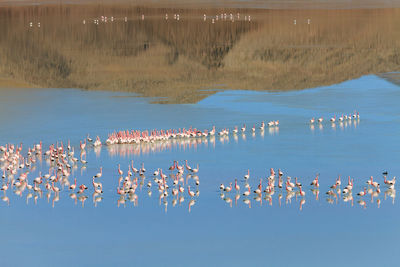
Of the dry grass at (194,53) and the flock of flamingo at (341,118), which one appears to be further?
the dry grass at (194,53)

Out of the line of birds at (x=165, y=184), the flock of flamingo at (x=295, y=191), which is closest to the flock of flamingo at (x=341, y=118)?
the line of birds at (x=165, y=184)

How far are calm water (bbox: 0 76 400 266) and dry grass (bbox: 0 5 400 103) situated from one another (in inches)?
562

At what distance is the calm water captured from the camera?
110 ft

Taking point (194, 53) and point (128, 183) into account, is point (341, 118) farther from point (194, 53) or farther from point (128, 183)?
point (194, 53)

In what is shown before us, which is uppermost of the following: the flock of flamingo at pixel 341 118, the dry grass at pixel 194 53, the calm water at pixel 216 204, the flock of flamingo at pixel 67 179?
the dry grass at pixel 194 53

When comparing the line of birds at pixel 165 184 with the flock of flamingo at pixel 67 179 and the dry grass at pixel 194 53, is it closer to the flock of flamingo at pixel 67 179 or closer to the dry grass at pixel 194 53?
the flock of flamingo at pixel 67 179

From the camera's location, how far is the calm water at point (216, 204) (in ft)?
110

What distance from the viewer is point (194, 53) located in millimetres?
117688

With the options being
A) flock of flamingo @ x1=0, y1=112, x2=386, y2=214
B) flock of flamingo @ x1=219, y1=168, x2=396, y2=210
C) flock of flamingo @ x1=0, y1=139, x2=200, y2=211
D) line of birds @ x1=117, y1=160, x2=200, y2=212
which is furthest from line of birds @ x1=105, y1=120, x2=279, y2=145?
flock of flamingo @ x1=219, y1=168, x2=396, y2=210

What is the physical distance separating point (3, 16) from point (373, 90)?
12473 cm

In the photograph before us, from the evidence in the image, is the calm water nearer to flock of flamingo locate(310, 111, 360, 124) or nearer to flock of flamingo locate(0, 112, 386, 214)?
flock of flamingo locate(0, 112, 386, 214)

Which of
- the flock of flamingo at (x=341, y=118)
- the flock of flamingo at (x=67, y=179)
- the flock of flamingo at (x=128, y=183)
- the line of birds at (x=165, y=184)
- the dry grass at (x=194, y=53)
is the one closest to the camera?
the line of birds at (x=165, y=184)

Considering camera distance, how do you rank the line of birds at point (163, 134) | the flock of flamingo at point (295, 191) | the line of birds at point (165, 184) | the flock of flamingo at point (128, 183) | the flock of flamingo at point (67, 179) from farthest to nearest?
the line of birds at point (163, 134), the flock of flamingo at point (67, 179), the flock of flamingo at point (128, 183), the line of birds at point (165, 184), the flock of flamingo at point (295, 191)

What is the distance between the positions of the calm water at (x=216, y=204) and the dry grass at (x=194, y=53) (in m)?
14.3
